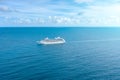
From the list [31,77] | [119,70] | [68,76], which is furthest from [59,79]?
[119,70]

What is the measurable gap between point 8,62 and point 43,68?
2346 centimetres

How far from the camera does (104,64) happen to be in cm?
9450

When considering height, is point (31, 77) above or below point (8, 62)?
below

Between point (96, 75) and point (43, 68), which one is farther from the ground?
point (43, 68)

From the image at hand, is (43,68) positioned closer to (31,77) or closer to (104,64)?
(31,77)

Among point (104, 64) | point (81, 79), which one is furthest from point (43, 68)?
point (104, 64)

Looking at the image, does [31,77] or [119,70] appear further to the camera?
[119,70]

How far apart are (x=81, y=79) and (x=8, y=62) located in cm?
4594

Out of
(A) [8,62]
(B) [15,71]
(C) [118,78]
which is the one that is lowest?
(C) [118,78]

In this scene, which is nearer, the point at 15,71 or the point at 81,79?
the point at 81,79

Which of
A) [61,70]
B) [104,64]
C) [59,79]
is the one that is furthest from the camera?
[104,64]

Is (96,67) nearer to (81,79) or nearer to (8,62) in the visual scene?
(81,79)

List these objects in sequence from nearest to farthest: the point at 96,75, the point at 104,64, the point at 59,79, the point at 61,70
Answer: the point at 59,79
the point at 96,75
the point at 61,70
the point at 104,64

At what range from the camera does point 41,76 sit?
73438 millimetres
